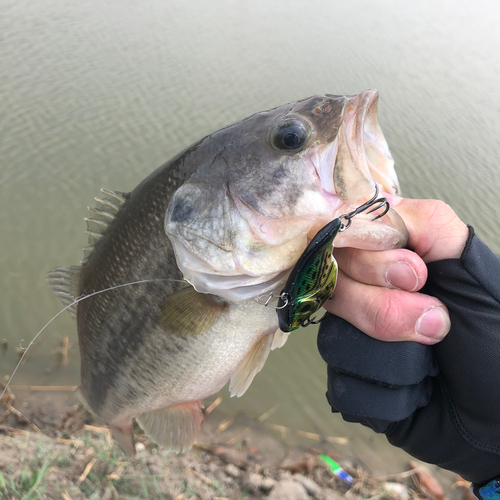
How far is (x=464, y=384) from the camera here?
1428 millimetres

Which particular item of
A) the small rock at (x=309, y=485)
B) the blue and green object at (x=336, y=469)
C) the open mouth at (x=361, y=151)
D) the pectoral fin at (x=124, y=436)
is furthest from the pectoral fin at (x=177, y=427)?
the open mouth at (x=361, y=151)

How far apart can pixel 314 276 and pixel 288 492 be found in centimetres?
204

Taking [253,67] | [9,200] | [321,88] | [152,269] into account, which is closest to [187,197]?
[152,269]

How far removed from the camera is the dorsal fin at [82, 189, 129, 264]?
1.98 metres

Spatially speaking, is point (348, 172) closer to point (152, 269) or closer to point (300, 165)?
point (300, 165)

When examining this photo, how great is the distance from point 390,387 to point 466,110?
9.47 meters

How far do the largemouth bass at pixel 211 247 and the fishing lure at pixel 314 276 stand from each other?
63 millimetres

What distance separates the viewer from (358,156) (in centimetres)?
126

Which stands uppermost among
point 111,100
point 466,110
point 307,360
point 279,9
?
point 279,9

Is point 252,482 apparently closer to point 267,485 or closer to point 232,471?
point 267,485

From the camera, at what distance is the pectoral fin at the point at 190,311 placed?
1.67 metres

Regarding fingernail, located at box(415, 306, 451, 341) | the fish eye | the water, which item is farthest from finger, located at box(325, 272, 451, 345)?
the water

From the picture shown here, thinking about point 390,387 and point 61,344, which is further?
point 61,344

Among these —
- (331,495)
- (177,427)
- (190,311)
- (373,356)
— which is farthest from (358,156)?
(331,495)
